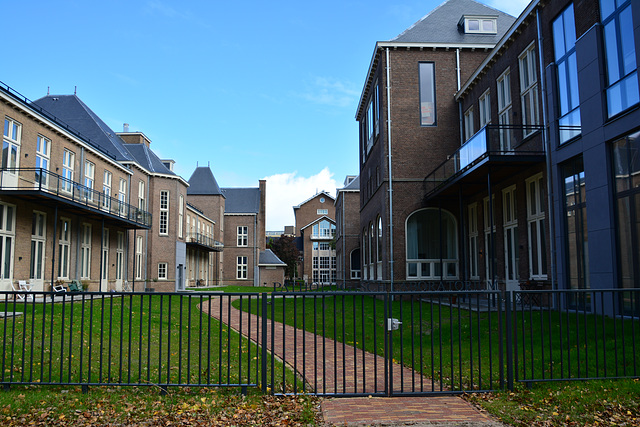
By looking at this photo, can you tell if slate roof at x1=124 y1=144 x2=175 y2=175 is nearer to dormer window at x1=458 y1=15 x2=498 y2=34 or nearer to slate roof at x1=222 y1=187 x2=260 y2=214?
dormer window at x1=458 y1=15 x2=498 y2=34

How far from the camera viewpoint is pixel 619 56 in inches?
490

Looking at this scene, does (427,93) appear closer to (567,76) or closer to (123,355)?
(567,76)

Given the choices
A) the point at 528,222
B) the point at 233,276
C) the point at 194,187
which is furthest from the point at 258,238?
the point at 528,222

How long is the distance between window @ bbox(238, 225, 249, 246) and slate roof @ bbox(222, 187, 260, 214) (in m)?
2.34

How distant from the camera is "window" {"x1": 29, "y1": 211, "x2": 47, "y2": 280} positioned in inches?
912

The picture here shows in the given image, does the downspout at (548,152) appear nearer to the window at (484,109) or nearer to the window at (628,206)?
the window at (628,206)

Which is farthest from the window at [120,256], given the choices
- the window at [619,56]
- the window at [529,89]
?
the window at [619,56]

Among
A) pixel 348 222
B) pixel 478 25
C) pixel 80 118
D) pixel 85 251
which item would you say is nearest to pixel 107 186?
pixel 85 251

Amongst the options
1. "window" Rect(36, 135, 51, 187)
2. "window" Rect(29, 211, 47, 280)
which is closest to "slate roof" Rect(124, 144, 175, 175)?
"window" Rect(36, 135, 51, 187)

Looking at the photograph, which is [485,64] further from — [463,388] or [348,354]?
[463,388]

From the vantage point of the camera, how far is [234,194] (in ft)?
236

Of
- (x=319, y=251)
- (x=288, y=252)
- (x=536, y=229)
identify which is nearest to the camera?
(x=536, y=229)

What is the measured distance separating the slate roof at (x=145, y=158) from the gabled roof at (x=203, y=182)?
20974mm

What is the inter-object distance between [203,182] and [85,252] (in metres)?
34.1
